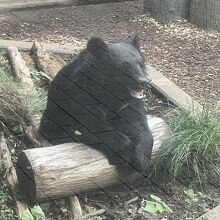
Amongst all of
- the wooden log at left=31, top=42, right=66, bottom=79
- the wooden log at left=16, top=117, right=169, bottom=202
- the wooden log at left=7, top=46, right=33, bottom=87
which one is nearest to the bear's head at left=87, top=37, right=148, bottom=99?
the wooden log at left=16, top=117, right=169, bottom=202

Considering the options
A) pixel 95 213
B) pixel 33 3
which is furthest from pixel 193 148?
pixel 33 3

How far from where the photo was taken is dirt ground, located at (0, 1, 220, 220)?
7.02 ft

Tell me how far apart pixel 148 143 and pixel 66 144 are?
0.29 m

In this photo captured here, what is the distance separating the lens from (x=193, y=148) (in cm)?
232

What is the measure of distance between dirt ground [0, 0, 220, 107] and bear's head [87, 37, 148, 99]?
1.45ft

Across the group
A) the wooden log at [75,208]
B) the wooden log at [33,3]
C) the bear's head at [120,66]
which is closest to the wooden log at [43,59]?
the wooden log at [33,3]

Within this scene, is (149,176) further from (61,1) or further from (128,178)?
(61,1)

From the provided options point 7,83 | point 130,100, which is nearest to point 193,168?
point 130,100

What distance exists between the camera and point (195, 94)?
2.88m

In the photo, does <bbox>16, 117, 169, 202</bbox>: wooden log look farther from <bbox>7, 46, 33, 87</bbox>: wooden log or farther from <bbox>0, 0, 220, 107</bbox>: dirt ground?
<bbox>7, 46, 33, 87</bbox>: wooden log

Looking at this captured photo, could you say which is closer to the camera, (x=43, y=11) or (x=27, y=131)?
(x=27, y=131)

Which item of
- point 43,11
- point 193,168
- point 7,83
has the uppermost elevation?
point 43,11

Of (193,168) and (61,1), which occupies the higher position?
(61,1)

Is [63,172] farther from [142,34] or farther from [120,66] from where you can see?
[142,34]
